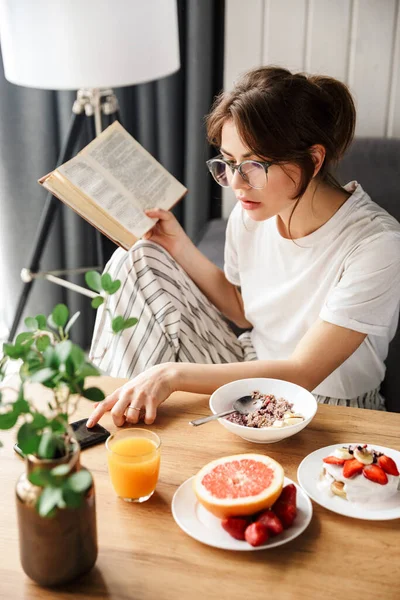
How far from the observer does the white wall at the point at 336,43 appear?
2328 millimetres

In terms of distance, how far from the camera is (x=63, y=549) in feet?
3.09

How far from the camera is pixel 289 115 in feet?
4.97

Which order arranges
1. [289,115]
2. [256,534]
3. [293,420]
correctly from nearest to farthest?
[256,534], [293,420], [289,115]

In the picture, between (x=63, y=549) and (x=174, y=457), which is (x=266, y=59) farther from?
(x=63, y=549)

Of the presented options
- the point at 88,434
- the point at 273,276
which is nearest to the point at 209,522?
the point at 88,434

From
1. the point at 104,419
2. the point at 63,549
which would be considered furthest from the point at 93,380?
the point at 63,549

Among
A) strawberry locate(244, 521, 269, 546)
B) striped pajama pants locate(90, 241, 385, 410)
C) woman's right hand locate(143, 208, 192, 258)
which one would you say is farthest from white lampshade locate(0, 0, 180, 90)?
strawberry locate(244, 521, 269, 546)

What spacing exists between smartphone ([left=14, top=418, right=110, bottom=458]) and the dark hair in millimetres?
636

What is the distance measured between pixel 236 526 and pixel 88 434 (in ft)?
1.16

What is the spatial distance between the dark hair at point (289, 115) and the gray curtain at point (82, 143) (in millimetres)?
946

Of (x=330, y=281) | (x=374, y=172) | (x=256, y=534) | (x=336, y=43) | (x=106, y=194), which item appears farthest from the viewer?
(x=336, y=43)

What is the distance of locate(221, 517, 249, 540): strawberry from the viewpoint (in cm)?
104

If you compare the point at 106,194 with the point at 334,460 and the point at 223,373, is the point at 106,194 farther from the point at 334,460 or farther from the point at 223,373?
the point at 334,460

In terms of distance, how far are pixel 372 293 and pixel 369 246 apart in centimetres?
10
